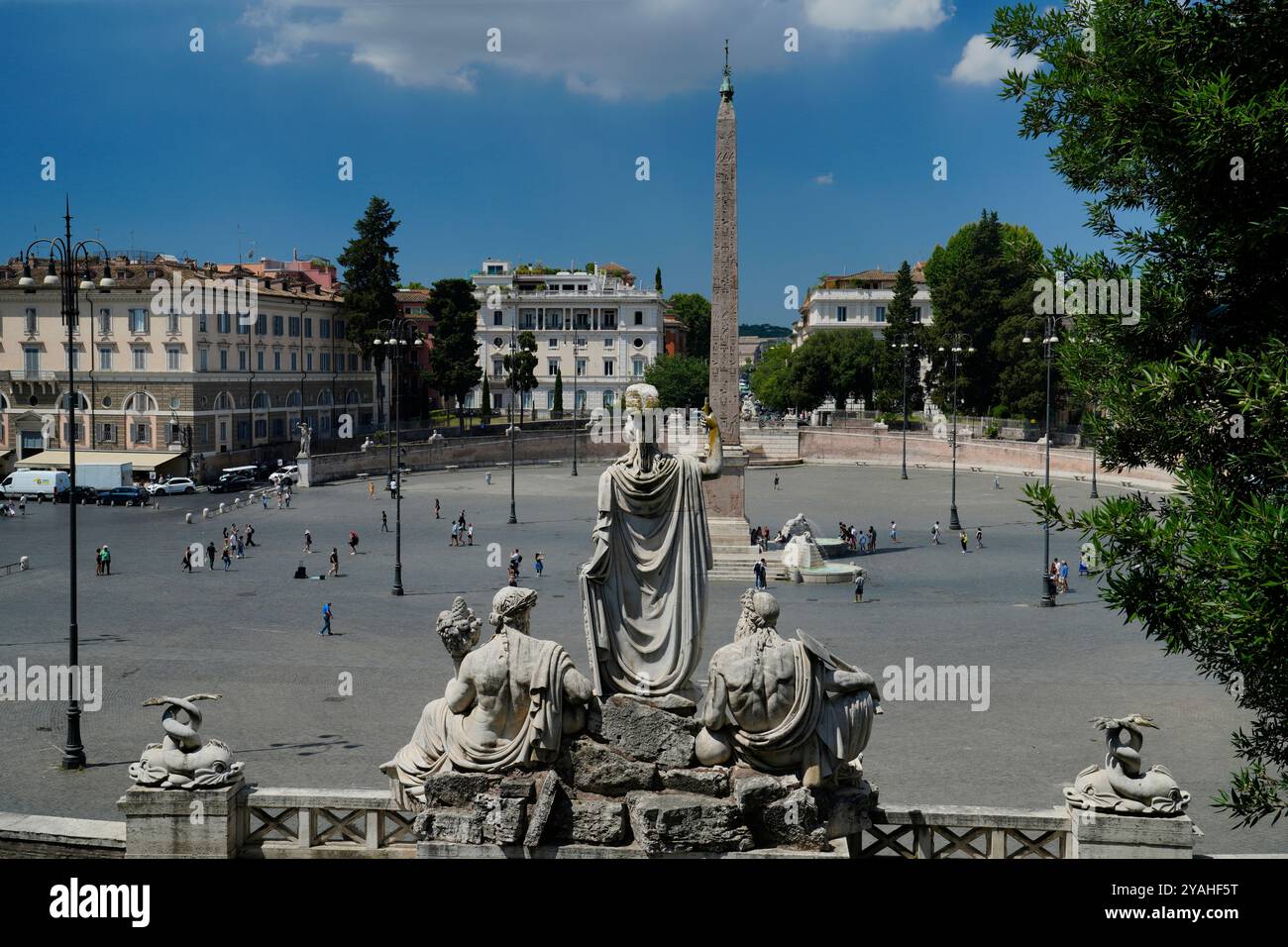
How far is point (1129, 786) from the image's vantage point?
7441 millimetres

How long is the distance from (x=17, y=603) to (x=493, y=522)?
18.8 m

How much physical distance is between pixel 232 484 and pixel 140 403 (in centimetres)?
795

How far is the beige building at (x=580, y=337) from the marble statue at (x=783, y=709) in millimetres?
92390

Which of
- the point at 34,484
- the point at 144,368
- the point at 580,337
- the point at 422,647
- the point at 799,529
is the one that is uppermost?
the point at 580,337

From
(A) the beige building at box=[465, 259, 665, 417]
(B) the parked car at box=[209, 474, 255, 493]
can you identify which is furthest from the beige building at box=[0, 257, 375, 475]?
(A) the beige building at box=[465, 259, 665, 417]

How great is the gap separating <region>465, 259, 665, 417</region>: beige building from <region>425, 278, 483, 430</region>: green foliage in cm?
2507

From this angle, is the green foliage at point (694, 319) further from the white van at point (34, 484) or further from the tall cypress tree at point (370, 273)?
the white van at point (34, 484)

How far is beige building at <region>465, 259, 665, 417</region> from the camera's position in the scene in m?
100

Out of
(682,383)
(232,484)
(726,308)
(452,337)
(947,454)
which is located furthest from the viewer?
(682,383)

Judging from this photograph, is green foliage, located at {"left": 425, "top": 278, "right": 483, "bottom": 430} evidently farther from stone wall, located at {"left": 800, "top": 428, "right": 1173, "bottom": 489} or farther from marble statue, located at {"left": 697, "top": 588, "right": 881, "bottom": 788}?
marble statue, located at {"left": 697, "top": 588, "right": 881, "bottom": 788}

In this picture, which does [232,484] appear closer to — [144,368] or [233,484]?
[233,484]

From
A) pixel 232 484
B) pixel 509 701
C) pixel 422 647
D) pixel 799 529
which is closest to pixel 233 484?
pixel 232 484

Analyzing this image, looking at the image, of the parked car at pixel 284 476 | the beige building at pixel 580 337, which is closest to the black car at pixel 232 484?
the parked car at pixel 284 476
